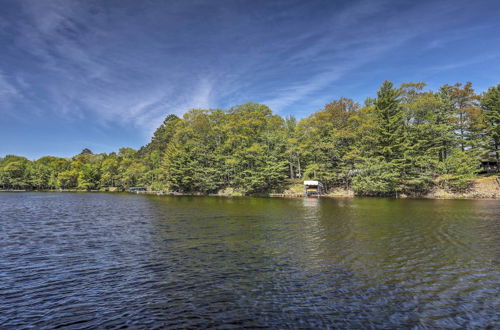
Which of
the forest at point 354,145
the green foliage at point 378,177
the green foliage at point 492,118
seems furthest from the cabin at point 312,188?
the green foliage at point 492,118

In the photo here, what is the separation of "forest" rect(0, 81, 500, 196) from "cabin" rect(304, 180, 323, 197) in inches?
106

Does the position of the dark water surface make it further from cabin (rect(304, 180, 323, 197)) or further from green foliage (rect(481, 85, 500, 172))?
green foliage (rect(481, 85, 500, 172))

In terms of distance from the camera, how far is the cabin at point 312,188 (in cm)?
6163

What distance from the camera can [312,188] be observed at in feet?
222

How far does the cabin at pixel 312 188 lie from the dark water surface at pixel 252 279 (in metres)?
40.6

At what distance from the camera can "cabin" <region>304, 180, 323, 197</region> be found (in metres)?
61.6

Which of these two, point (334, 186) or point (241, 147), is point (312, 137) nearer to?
point (334, 186)

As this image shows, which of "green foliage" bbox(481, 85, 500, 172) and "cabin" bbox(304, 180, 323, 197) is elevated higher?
"green foliage" bbox(481, 85, 500, 172)

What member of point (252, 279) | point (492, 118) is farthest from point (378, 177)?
point (252, 279)

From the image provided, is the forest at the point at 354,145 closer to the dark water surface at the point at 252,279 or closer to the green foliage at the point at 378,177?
the green foliage at the point at 378,177

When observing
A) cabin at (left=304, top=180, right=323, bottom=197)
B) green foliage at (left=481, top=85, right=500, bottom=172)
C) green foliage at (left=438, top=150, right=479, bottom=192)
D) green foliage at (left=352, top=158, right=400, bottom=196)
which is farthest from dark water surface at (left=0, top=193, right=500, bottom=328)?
green foliage at (left=481, top=85, right=500, bottom=172)

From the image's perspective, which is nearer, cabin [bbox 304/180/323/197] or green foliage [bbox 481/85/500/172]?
green foliage [bbox 481/85/500/172]

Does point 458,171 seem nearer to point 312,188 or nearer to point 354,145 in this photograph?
point 354,145

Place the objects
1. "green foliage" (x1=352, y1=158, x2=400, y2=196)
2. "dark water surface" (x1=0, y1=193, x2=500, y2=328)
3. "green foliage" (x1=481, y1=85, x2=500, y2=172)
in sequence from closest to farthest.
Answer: "dark water surface" (x1=0, y1=193, x2=500, y2=328) < "green foliage" (x1=481, y1=85, x2=500, y2=172) < "green foliage" (x1=352, y1=158, x2=400, y2=196)
